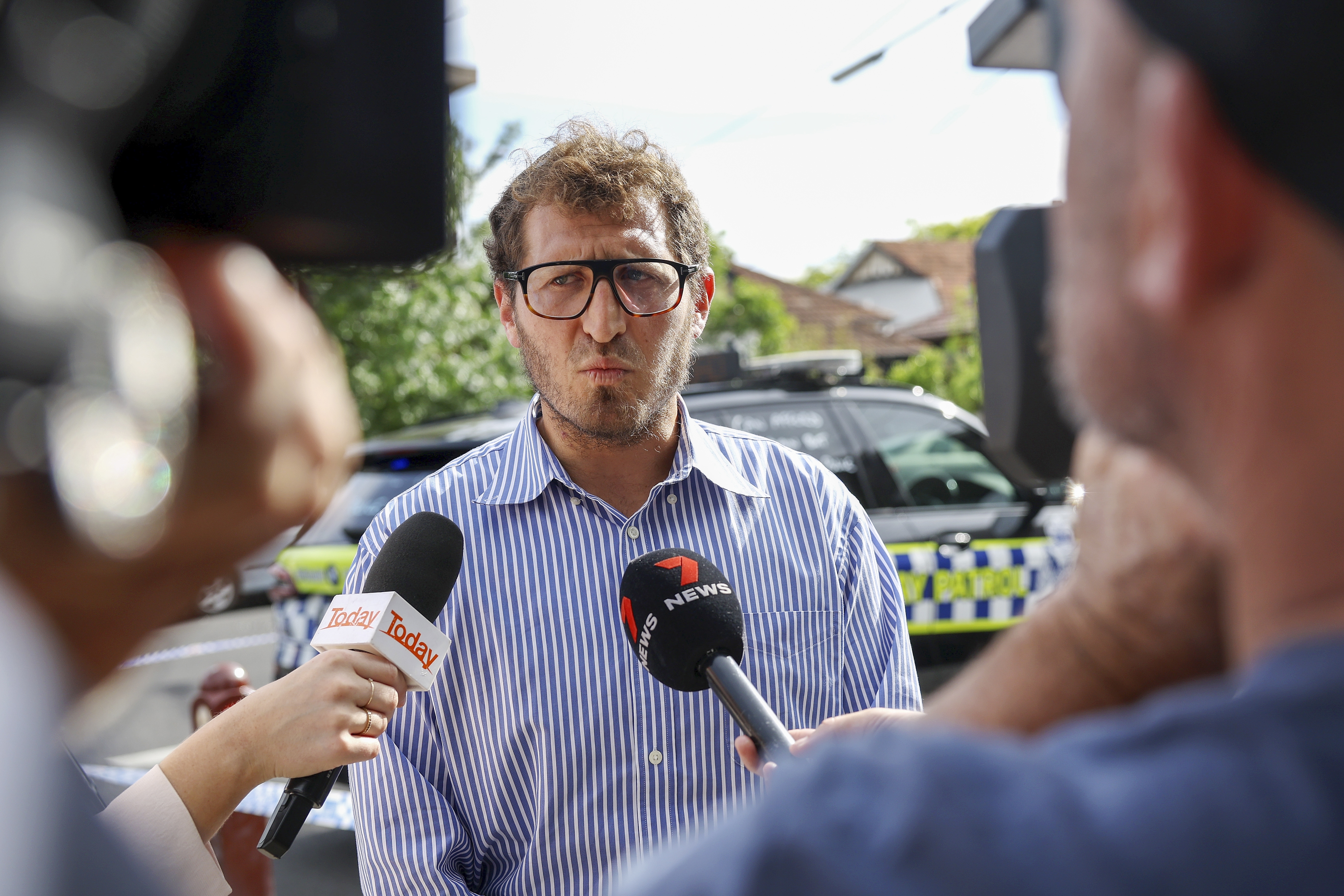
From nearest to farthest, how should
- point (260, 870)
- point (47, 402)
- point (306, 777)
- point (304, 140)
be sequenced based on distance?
point (47, 402)
point (304, 140)
point (306, 777)
point (260, 870)

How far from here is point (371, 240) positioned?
65cm

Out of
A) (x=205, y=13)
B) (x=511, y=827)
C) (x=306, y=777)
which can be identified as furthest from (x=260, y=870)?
(x=205, y=13)

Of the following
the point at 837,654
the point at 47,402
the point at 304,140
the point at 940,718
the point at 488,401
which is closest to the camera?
the point at 47,402

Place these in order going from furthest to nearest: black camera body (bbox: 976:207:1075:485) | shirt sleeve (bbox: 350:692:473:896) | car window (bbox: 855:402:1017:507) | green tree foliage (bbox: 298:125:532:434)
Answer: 1. green tree foliage (bbox: 298:125:532:434)
2. car window (bbox: 855:402:1017:507)
3. shirt sleeve (bbox: 350:692:473:896)
4. black camera body (bbox: 976:207:1075:485)

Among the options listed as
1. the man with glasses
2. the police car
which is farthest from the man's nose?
the police car

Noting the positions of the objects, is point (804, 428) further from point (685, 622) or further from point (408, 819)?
point (685, 622)

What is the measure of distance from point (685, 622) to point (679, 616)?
0.02 metres

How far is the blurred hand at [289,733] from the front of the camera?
5.19ft

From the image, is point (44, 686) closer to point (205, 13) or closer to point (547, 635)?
point (205, 13)

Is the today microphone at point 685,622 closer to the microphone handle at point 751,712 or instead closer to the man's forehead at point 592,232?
the microphone handle at point 751,712

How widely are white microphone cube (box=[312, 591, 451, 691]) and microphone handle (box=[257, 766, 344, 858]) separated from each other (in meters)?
0.19

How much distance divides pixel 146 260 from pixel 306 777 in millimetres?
1191

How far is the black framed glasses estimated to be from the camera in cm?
242

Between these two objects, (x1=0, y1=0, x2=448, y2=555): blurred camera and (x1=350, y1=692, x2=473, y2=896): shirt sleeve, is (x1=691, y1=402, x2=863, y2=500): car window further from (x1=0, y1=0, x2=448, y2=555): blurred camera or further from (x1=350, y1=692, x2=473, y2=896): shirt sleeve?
(x1=0, y1=0, x2=448, y2=555): blurred camera
